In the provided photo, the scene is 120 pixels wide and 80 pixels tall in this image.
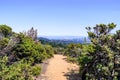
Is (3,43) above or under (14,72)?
above

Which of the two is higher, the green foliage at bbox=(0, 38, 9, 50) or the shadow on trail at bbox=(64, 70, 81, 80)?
the green foliage at bbox=(0, 38, 9, 50)

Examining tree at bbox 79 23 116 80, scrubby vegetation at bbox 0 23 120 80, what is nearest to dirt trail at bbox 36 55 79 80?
scrubby vegetation at bbox 0 23 120 80

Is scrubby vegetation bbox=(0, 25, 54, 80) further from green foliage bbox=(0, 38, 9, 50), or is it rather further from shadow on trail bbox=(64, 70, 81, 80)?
shadow on trail bbox=(64, 70, 81, 80)

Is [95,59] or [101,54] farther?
[95,59]

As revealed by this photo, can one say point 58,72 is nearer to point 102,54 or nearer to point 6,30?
point 102,54

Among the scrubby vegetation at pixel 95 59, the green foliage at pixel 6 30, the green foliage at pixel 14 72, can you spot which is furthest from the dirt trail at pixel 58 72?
the green foliage at pixel 6 30

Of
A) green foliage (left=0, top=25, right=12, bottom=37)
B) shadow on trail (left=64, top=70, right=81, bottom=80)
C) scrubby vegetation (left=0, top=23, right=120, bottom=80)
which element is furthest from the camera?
green foliage (left=0, top=25, right=12, bottom=37)

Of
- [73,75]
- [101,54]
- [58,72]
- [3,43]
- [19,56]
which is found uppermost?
[3,43]

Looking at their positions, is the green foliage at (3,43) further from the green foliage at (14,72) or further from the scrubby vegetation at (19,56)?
the green foliage at (14,72)

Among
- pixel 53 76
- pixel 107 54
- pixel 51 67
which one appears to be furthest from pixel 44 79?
pixel 107 54

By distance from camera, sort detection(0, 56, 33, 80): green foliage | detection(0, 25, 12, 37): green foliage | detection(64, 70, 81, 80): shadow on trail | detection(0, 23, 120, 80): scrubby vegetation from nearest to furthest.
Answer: detection(0, 56, 33, 80): green foliage, detection(0, 23, 120, 80): scrubby vegetation, detection(64, 70, 81, 80): shadow on trail, detection(0, 25, 12, 37): green foliage

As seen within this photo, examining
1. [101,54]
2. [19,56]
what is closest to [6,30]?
[19,56]

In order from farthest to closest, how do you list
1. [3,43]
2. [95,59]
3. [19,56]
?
[19,56]
[3,43]
[95,59]

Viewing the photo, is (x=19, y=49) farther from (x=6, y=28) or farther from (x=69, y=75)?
(x=6, y=28)
